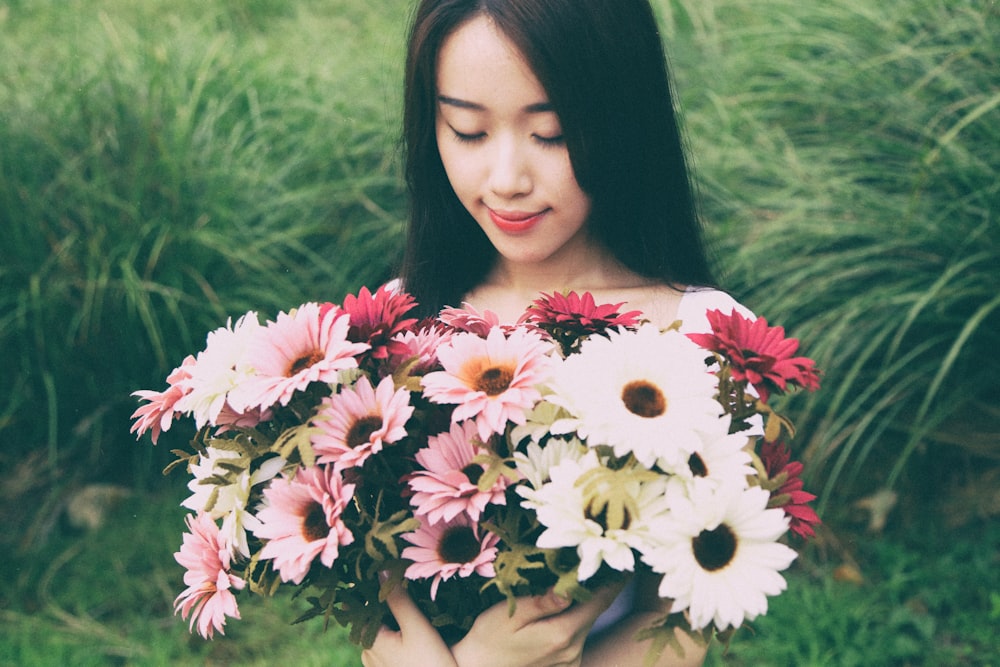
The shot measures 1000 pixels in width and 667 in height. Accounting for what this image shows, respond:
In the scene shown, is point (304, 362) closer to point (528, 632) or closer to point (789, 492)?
point (528, 632)

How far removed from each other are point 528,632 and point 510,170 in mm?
613

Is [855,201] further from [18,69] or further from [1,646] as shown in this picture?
[18,69]

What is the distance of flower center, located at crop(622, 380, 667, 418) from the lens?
956 mm

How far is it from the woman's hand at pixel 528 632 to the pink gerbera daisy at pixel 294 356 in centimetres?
36

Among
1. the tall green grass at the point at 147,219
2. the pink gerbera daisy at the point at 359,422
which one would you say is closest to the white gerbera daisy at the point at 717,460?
the pink gerbera daisy at the point at 359,422

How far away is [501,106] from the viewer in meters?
1.28

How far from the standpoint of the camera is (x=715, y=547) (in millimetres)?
930

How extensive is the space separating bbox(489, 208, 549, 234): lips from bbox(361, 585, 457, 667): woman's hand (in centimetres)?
54

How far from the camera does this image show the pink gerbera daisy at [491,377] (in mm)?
956

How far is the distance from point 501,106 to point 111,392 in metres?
2.15

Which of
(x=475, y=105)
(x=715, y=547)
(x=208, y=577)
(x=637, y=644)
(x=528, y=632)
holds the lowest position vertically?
(x=637, y=644)

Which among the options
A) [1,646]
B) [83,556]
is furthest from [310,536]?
[83,556]

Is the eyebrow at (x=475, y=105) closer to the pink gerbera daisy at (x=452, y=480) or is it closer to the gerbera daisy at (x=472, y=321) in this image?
the gerbera daisy at (x=472, y=321)

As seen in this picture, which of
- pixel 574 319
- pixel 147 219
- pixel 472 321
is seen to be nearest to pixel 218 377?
pixel 472 321
